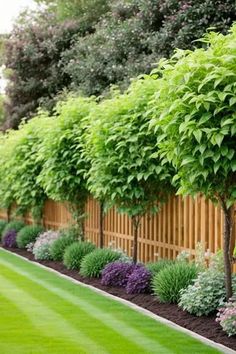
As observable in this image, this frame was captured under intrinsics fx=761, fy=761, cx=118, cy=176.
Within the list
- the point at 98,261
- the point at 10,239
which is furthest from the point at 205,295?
the point at 10,239

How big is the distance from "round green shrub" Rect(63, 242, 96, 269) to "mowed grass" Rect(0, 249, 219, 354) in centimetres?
220

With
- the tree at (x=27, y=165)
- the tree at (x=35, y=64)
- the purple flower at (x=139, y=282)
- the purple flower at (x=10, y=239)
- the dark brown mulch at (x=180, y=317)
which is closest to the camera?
the dark brown mulch at (x=180, y=317)

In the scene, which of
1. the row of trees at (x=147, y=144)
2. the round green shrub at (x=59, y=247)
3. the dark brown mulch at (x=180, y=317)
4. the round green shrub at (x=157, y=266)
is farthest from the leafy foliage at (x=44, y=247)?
the round green shrub at (x=157, y=266)

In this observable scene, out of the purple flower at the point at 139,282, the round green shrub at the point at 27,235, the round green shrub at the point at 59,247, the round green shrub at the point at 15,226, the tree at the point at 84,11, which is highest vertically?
the tree at the point at 84,11

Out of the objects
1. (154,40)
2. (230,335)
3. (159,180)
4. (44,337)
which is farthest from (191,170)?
(154,40)

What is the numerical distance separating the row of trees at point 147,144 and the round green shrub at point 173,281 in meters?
1.18

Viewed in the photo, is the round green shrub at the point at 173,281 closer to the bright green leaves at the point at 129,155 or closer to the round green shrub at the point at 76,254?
the bright green leaves at the point at 129,155

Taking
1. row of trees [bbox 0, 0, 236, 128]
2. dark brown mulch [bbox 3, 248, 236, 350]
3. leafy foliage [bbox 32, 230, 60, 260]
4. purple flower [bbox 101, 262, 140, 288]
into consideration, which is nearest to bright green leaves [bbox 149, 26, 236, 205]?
dark brown mulch [bbox 3, 248, 236, 350]

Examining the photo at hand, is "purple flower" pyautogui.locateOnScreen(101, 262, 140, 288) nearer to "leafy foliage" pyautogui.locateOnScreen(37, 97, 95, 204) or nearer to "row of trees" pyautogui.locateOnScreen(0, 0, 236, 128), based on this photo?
"leafy foliage" pyautogui.locateOnScreen(37, 97, 95, 204)

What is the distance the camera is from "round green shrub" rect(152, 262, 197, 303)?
9.92 metres

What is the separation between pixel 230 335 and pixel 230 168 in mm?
1755

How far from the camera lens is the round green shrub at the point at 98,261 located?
13172mm

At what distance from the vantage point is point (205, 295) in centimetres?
906

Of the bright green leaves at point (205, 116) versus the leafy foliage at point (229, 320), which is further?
the leafy foliage at point (229, 320)
